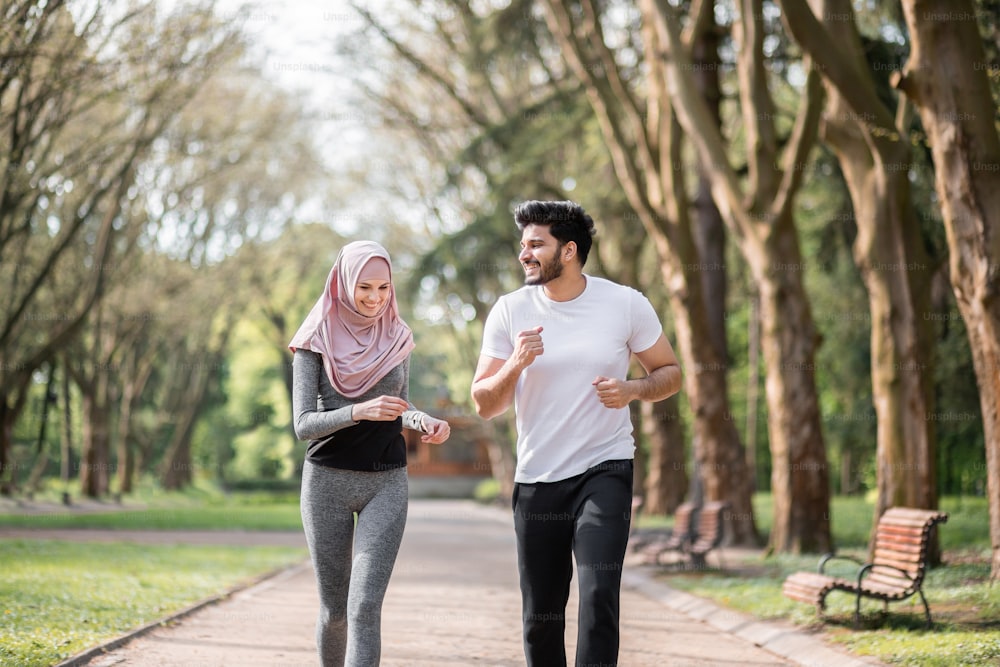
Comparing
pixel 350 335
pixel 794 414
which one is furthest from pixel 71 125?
pixel 350 335

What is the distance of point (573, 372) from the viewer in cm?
487

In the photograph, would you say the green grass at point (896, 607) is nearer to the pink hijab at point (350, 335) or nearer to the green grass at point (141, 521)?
the pink hijab at point (350, 335)

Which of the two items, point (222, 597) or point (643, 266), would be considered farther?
point (643, 266)

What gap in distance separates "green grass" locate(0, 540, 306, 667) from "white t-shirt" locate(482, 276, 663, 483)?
150 inches

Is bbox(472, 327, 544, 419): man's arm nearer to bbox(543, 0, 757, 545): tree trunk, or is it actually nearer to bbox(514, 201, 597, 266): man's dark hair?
bbox(514, 201, 597, 266): man's dark hair

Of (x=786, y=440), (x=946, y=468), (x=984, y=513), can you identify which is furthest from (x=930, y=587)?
(x=946, y=468)

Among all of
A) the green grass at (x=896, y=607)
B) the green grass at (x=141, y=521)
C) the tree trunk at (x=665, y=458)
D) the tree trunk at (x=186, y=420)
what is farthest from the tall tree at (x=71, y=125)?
the tree trunk at (x=665, y=458)

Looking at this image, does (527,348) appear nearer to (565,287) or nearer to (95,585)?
(565,287)

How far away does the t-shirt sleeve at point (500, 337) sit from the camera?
5.08 m

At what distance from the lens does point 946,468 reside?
2769 centimetres

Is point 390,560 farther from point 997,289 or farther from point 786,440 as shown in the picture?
point 786,440

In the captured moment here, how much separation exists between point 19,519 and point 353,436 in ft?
78.1

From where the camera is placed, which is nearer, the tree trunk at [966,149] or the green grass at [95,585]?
the green grass at [95,585]

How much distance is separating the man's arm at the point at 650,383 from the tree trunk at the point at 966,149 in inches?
222
